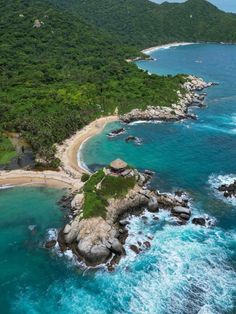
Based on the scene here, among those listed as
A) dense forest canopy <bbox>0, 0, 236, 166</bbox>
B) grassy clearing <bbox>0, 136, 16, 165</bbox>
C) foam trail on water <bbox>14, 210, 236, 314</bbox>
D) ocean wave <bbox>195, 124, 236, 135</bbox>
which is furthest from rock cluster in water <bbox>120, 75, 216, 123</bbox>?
foam trail on water <bbox>14, 210, 236, 314</bbox>

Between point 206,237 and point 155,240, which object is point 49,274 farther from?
point 206,237

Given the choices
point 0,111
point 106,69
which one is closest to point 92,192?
point 0,111

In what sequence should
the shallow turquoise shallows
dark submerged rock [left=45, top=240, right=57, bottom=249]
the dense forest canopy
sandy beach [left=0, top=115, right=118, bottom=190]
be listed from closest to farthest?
the shallow turquoise shallows, dark submerged rock [left=45, top=240, right=57, bottom=249], sandy beach [left=0, top=115, right=118, bottom=190], the dense forest canopy

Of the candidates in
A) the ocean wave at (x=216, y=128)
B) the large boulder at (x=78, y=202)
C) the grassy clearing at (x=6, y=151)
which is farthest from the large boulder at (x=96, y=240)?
the ocean wave at (x=216, y=128)

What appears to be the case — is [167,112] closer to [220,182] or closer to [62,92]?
[62,92]

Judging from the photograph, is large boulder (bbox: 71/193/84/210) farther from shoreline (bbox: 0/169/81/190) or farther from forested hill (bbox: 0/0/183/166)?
forested hill (bbox: 0/0/183/166)

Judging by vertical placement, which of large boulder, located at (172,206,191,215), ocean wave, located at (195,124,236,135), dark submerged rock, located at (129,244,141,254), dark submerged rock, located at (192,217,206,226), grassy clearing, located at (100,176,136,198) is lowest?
dark submerged rock, located at (129,244,141,254)
